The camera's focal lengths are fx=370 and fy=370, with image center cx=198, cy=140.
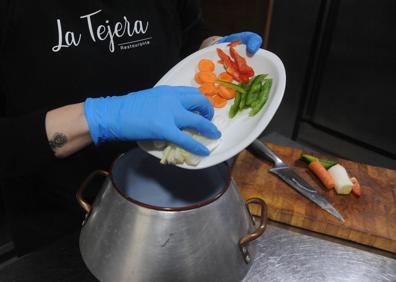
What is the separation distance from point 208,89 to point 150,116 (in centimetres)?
19

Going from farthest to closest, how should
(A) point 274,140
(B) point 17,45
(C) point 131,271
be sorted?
(A) point 274,140, (B) point 17,45, (C) point 131,271

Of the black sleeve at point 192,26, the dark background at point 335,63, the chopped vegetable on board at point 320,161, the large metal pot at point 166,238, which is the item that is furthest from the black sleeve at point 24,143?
the dark background at point 335,63

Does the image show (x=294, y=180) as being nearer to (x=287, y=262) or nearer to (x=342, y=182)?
(x=342, y=182)

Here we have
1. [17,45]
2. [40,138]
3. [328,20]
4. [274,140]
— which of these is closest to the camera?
[40,138]

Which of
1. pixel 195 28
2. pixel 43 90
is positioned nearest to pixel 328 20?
pixel 195 28

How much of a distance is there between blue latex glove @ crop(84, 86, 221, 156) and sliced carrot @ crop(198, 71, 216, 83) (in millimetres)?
126

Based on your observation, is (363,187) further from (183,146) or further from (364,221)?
(183,146)

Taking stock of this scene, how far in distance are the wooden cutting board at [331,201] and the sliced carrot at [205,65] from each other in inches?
12.8

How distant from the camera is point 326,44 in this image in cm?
215

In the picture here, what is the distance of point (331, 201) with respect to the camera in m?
0.90

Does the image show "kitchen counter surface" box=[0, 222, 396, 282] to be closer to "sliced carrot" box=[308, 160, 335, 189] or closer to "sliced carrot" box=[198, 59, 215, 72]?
"sliced carrot" box=[308, 160, 335, 189]

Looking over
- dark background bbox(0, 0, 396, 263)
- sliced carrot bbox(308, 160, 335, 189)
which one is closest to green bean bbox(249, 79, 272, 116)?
sliced carrot bbox(308, 160, 335, 189)

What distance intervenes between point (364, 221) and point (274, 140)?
1.64ft

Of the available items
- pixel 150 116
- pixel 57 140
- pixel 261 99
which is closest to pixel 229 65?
pixel 261 99
